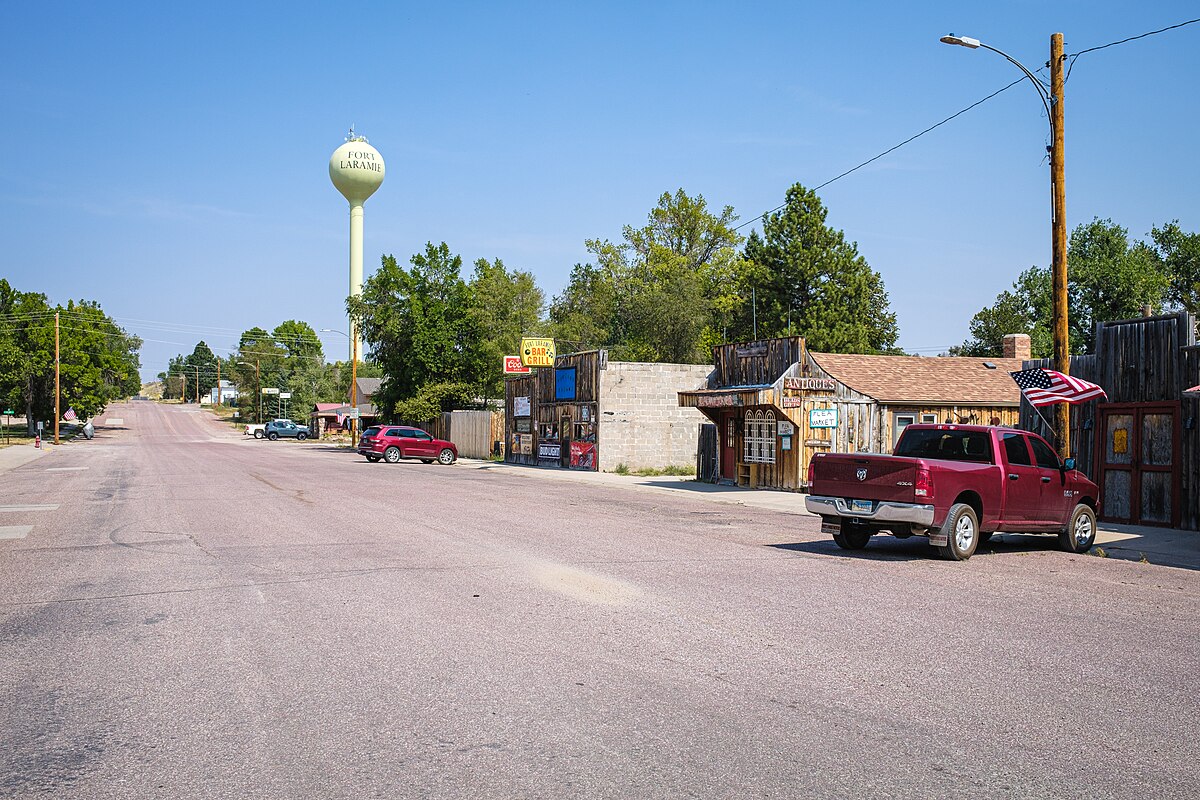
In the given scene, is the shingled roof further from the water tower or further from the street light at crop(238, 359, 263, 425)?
the street light at crop(238, 359, 263, 425)

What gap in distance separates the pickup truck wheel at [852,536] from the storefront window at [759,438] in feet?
48.1

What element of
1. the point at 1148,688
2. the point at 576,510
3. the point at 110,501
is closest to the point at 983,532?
the point at 1148,688

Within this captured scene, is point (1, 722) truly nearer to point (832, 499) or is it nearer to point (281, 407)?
point (832, 499)

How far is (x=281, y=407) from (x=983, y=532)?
4244 inches

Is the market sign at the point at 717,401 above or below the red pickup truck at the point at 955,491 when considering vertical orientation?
above

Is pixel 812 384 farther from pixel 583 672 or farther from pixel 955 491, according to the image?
pixel 583 672

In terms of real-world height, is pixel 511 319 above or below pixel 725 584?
above

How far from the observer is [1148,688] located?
669cm

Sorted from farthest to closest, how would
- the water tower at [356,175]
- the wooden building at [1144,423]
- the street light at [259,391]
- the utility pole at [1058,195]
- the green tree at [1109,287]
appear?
1. the street light at [259,391]
2. the water tower at [356,175]
3. the green tree at [1109,287]
4. the wooden building at [1144,423]
5. the utility pole at [1058,195]

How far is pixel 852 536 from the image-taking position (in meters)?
14.3

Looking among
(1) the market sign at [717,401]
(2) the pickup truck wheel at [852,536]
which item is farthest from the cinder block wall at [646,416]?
(2) the pickup truck wheel at [852,536]

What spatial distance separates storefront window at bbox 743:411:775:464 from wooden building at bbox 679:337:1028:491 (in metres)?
0.03

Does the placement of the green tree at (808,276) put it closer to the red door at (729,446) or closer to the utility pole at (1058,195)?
the red door at (729,446)

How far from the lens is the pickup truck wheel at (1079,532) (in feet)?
49.0
